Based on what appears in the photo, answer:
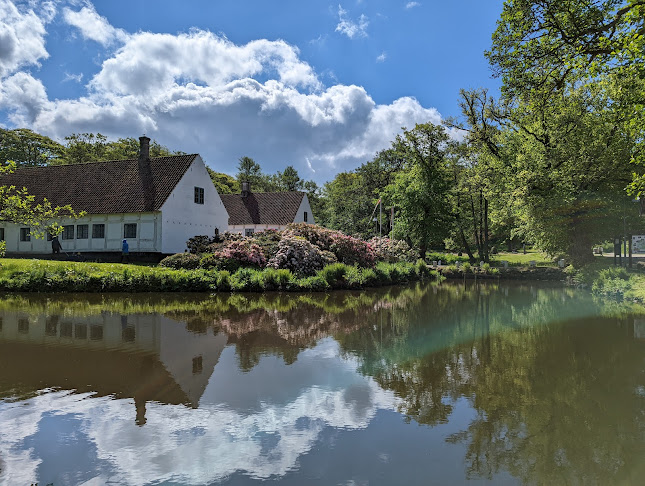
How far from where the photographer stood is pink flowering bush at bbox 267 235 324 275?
71.9 feet

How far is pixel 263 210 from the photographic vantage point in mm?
45719

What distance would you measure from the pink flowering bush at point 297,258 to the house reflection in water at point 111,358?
10.7 m

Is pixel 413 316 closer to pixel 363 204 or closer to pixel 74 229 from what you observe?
pixel 74 229

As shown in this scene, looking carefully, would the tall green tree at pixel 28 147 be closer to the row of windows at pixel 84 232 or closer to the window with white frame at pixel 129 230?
the row of windows at pixel 84 232

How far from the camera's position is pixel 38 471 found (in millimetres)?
3846

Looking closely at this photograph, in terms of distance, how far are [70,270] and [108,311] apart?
24.0 feet

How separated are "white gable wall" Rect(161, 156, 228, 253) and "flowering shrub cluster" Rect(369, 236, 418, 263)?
43.9 feet

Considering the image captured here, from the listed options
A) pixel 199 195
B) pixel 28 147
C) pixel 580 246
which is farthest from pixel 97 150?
pixel 580 246

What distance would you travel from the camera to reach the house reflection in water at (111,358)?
605 cm

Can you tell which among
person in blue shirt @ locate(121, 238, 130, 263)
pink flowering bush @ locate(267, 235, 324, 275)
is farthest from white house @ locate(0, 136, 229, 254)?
pink flowering bush @ locate(267, 235, 324, 275)

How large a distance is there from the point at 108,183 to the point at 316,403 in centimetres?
3120

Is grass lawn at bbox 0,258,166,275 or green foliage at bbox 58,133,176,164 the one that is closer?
grass lawn at bbox 0,258,166,275

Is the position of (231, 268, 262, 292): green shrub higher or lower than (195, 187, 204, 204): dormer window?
lower

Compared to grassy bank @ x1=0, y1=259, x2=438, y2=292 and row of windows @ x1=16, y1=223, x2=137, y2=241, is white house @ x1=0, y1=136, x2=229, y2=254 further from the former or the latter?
grassy bank @ x1=0, y1=259, x2=438, y2=292
